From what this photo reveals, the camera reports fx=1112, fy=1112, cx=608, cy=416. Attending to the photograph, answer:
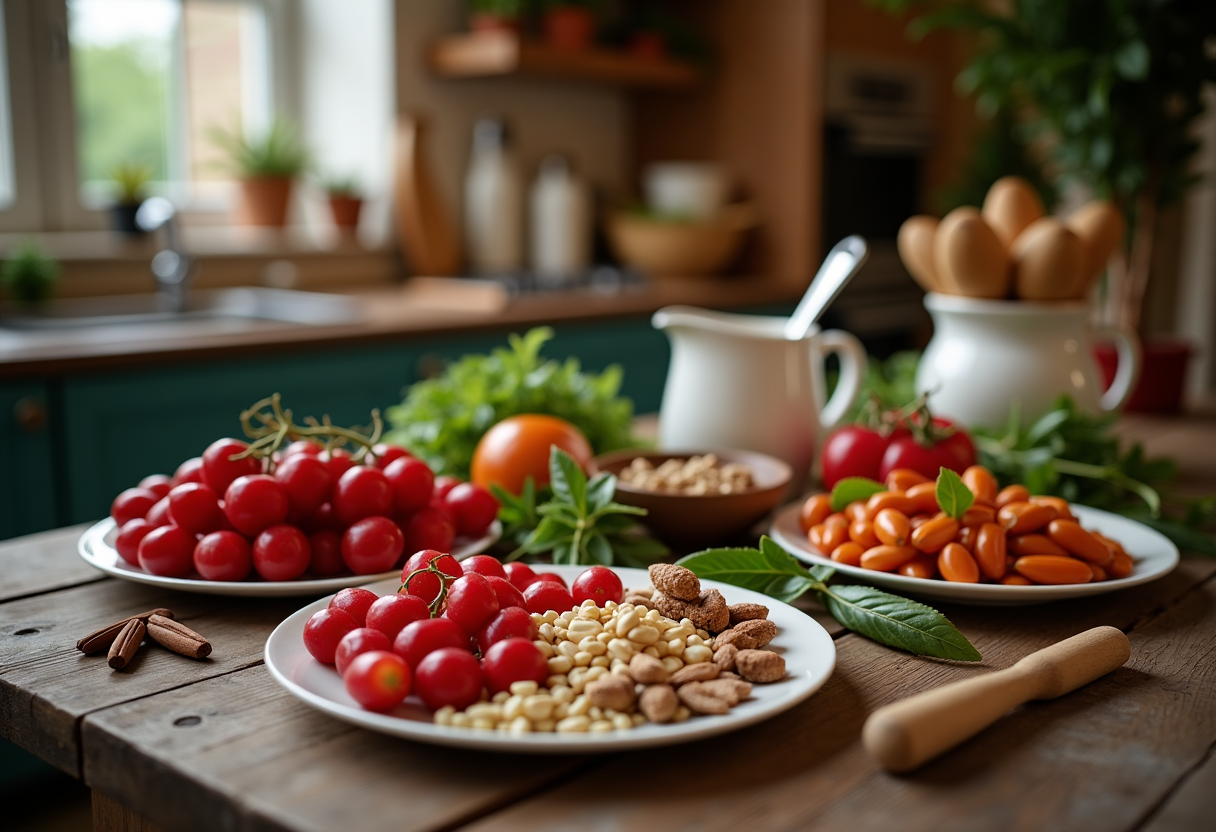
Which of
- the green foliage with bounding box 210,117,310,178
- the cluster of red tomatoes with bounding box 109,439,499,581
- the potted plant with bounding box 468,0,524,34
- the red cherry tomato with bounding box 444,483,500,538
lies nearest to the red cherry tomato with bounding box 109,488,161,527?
the cluster of red tomatoes with bounding box 109,439,499,581

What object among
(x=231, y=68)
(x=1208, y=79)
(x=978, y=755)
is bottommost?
(x=978, y=755)

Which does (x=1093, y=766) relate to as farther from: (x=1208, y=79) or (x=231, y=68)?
(x=231, y=68)

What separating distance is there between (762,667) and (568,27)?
285cm

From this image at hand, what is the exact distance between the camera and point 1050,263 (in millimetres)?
1326

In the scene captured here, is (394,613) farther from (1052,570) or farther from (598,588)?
(1052,570)

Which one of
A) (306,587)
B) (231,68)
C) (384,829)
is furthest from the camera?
(231,68)

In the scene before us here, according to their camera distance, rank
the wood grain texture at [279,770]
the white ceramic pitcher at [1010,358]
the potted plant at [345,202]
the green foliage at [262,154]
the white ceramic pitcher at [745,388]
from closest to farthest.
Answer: the wood grain texture at [279,770]
the white ceramic pitcher at [745,388]
the white ceramic pitcher at [1010,358]
the green foliage at [262,154]
the potted plant at [345,202]

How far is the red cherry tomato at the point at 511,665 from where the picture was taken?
2.19 feet

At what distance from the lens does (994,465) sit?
3.95 ft

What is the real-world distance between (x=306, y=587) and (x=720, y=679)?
0.35 meters

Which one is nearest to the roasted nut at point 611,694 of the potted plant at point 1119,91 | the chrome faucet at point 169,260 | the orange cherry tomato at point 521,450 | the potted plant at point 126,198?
the orange cherry tomato at point 521,450

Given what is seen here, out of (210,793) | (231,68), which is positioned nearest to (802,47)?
(231,68)

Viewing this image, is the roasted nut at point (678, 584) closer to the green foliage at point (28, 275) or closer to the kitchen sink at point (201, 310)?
the kitchen sink at point (201, 310)

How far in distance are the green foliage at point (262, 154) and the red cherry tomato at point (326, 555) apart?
2.36 metres
